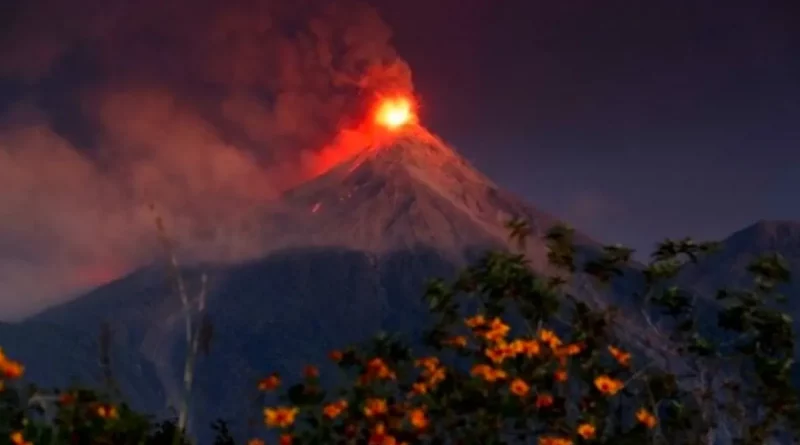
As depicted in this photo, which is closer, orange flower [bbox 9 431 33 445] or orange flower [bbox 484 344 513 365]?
orange flower [bbox 9 431 33 445]

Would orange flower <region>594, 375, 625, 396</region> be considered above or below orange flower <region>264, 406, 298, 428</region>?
above

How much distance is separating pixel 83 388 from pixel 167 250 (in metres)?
1.05

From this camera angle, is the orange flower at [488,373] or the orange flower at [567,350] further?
the orange flower at [567,350]

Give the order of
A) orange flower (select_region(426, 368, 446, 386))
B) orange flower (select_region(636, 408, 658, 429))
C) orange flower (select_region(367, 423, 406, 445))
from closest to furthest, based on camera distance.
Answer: orange flower (select_region(367, 423, 406, 445)) < orange flower (select_region(636, 408, 658, 429)) < orange flower (select_region(426, 368, 446, 386))

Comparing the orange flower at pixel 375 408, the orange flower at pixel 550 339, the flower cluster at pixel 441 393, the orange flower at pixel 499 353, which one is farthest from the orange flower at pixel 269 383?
the orange flower at pixel 550 339

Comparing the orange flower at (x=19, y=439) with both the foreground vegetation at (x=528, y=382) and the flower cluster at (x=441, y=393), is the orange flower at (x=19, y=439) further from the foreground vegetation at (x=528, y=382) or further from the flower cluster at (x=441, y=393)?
the flower cluster at (x=441, y=393)

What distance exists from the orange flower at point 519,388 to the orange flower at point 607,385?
1.37 ft

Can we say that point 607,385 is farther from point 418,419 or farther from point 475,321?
point 418,419

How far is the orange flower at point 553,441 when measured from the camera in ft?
16.9

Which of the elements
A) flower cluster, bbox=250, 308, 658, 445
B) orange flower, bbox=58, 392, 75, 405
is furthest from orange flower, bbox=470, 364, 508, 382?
orange flower, bbox=58, 392, 75, 405

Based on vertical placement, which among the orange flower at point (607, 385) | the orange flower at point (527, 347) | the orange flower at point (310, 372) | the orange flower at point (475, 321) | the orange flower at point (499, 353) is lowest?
the orange flower at point (607, 385)

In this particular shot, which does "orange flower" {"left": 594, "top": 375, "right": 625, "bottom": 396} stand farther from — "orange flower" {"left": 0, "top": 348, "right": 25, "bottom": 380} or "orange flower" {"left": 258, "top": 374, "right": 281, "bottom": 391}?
"orange flower" {"left": 0, "top": 348, "right": 25, "bottom": 380}

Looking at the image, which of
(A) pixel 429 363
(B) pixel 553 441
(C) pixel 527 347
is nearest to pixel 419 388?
(A) pixel 429 363

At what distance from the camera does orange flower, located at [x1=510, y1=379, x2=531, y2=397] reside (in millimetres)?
5395
